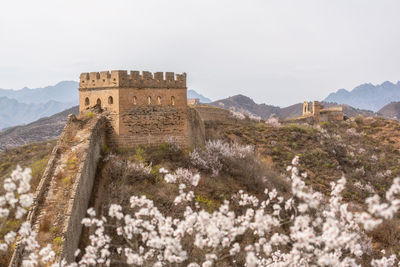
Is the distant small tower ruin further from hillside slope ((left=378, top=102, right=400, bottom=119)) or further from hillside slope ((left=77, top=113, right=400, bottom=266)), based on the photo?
hillside slope ((left=378, top=102, right=400, bottom=119))

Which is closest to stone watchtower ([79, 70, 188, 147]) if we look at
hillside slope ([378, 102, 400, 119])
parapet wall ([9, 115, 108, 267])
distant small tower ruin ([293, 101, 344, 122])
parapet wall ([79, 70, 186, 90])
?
parapet wall ([79, 70, 186, 90])

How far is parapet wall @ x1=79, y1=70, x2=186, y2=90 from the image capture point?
14.2 metres

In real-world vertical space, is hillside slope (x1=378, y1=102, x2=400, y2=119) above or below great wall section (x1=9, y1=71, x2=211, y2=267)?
above

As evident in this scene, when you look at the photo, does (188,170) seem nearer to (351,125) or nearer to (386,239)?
(386,239)

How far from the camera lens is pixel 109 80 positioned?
14.4m

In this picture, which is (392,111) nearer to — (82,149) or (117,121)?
(117,121)

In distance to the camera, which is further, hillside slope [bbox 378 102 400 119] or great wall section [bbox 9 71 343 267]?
hillside slope [bbox 378 102 400 119]

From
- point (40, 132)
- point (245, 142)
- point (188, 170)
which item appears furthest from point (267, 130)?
point (40, 132)

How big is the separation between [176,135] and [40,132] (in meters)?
50.6

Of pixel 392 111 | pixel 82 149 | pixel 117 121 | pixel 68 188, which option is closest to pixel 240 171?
pixel 117 121

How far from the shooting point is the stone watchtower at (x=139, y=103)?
47.0ft

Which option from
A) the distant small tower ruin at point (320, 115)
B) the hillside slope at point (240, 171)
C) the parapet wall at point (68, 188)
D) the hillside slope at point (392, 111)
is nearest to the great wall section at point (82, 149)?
the parapet wall at point (68, 188)

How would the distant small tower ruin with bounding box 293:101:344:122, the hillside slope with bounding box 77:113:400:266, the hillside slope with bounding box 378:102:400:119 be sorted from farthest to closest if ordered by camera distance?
the hillside slope with bounding box 378:102:400:119
the distant small tower ruin with bounding box 293:101:344:122
the hillside slope with bounding box 77:113:400:266

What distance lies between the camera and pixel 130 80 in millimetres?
14336
